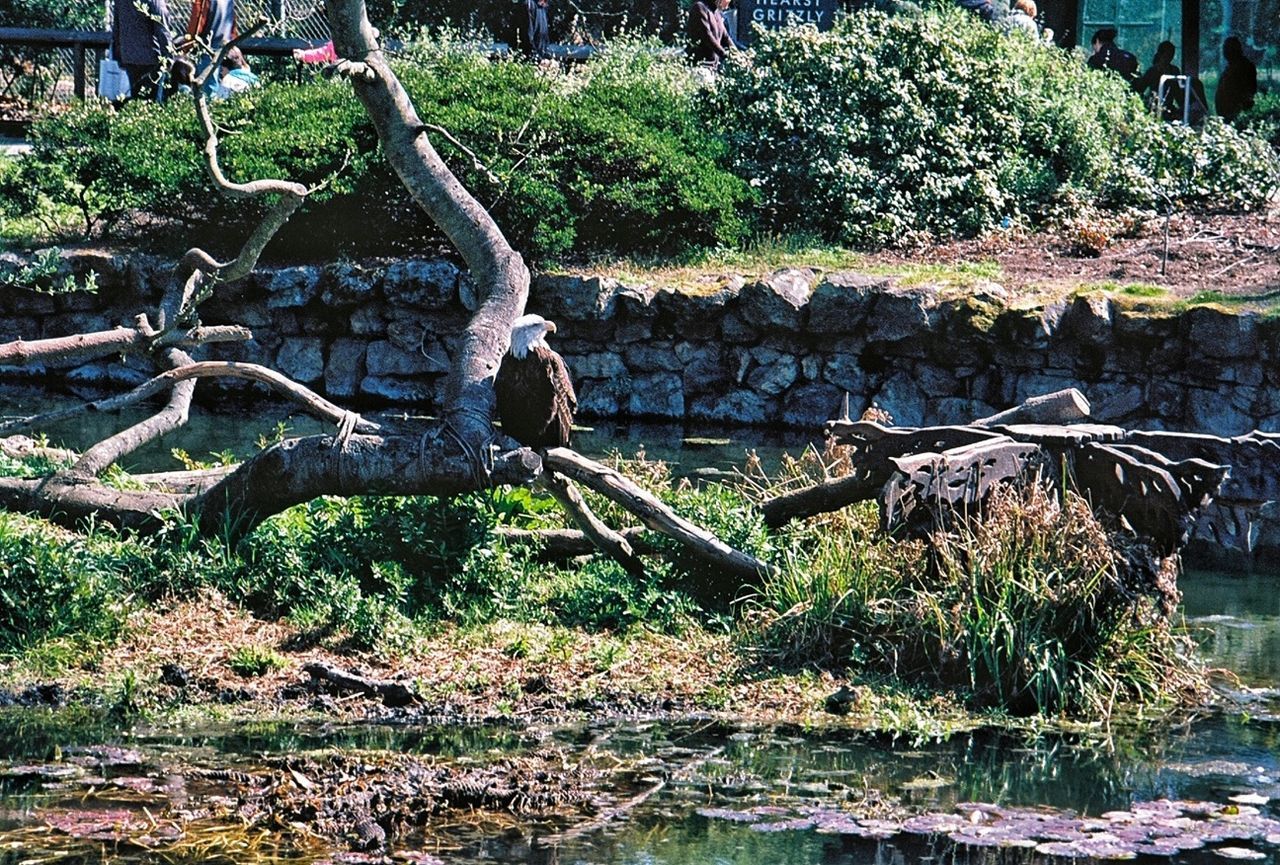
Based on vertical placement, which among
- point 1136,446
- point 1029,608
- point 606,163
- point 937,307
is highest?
point 606,163

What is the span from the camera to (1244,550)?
12023 mm

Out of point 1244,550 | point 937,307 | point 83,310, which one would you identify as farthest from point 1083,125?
point 83,310

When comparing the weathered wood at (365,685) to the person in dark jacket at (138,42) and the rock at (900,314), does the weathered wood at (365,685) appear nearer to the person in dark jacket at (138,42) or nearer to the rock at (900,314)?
the rock at (900,314)

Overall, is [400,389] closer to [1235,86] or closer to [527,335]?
[527,335]

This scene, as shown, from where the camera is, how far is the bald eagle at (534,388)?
8.29 metres

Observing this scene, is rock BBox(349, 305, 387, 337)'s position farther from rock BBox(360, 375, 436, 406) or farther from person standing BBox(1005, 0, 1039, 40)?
person standing BBox(1005, 0, 1039, 40)

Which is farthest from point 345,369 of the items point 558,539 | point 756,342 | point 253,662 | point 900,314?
point 253,662

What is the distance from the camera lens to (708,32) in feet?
66.4

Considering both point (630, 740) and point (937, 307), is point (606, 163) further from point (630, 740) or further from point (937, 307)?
point (630, 740)

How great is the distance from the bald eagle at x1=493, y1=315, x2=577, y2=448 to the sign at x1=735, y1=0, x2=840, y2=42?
1340 cm

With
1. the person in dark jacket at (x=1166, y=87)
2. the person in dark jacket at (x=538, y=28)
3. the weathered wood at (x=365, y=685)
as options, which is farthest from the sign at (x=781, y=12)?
the weathered wood at (x=365, y=685)

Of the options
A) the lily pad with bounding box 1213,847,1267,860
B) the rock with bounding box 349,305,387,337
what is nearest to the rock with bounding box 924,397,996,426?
the rock with bounding box 349,305,387,337

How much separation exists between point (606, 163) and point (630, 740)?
9878 millimetres

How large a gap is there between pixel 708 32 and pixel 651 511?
41.3 ft
